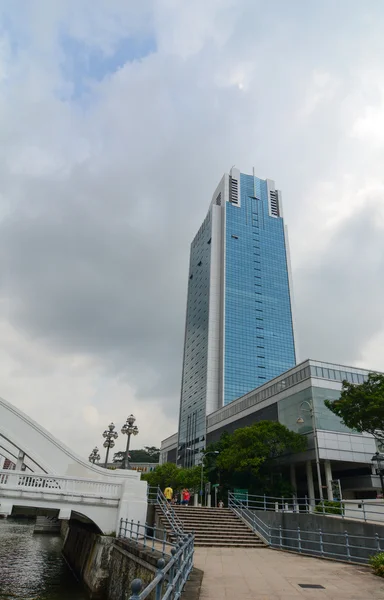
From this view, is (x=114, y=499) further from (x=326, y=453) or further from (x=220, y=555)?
(x=326, y=453)

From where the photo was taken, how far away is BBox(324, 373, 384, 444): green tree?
25359 millimetres

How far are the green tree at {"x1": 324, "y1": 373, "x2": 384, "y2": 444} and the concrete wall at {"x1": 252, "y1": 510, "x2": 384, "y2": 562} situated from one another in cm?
935

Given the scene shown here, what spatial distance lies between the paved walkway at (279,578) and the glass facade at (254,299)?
7900cm

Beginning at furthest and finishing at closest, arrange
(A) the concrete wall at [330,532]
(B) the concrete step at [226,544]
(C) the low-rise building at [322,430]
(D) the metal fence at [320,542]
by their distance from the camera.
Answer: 1. (C) the low-rise building at [322,430]
2. (B) the concrete step at [226,544]
3. (A) the concrete wall at [330,532]
4. (D) the metal fence at [320,542]

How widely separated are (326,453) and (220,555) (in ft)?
104

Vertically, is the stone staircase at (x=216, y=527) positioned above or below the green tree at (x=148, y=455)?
below

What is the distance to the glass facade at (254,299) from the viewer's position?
97.1 metres

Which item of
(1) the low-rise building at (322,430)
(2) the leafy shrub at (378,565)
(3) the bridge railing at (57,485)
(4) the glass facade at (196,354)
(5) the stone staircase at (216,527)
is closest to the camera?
(2) the leafy shrub at (378,565)

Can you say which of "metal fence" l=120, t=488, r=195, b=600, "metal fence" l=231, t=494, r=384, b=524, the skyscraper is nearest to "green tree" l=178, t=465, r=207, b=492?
the skyscraper

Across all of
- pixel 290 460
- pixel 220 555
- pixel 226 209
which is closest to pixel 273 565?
pixel 220 555

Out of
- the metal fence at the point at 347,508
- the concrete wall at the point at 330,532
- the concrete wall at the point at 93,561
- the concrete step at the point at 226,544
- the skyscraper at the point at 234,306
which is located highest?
the skyscraper at the point at 234,306

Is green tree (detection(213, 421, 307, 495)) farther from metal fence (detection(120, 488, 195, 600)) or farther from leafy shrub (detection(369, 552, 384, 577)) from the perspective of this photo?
leafy shrub (detection(369, 552, 384, 577))

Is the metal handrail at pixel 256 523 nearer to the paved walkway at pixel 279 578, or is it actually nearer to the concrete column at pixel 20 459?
the paved walkway at pixel 279 578

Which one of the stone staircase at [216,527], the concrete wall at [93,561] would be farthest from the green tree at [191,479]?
the stone staircase at [216,527]
